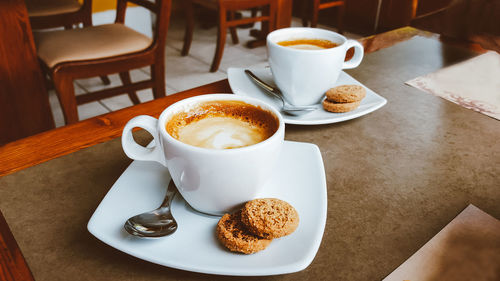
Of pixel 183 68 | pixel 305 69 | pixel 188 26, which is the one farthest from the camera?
pixel 188 26

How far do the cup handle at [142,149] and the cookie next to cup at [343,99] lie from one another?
14.2 inches

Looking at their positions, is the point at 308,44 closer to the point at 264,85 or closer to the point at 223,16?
the point at 264,85

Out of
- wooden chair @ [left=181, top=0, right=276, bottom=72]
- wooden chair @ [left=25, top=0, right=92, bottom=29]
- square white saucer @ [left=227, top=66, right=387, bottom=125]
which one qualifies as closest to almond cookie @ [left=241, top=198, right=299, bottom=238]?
square white saucer @ [left=227, top=66, right=387, bottom=125]

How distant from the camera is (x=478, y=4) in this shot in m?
1.43

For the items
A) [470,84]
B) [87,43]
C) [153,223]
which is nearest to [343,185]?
[153,223]

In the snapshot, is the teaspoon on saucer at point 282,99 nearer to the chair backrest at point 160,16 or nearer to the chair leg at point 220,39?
the chair backrest at point 160,16

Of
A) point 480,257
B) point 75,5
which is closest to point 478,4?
point 480,257

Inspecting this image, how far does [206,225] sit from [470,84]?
0.71m

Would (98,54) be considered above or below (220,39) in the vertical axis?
above

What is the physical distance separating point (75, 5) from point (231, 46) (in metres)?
1.38

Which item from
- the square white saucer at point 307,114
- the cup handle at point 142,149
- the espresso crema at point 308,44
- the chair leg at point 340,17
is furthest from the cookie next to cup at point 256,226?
the chair leg at point 340,17

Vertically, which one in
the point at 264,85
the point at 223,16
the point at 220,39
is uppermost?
the point at 264,85

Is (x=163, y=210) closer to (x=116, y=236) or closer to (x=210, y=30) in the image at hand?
(x=116, y=236)

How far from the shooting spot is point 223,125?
0.51m
